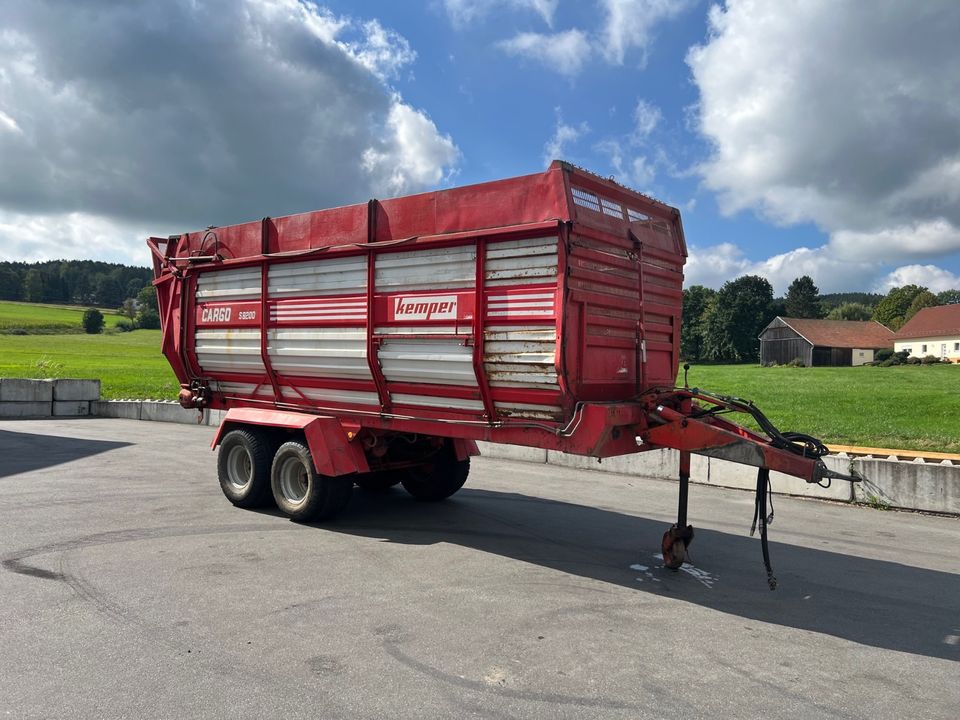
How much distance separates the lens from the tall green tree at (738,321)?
281 ft

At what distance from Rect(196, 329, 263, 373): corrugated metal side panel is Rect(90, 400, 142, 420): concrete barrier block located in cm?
1276

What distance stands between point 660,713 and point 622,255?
3857 mm

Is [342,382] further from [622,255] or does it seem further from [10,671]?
[10,671]

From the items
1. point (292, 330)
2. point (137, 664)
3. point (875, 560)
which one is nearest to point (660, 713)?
point (137, 664)

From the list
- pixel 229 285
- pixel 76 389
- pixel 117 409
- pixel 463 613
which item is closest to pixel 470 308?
pixel 463 613

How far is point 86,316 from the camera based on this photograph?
244 feet

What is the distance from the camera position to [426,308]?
650 cm

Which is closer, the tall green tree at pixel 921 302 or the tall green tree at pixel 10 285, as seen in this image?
the tall green tree at pixel 10 285

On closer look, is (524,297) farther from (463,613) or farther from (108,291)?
(108,291)

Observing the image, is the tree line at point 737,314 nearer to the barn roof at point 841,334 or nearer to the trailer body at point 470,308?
the barn roof at point 841,334

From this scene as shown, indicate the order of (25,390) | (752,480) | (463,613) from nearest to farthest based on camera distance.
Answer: (463,613) → (752,480) → (25,390)

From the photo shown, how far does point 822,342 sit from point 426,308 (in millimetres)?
70857

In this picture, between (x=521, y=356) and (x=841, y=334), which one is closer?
(x=521, y=356)

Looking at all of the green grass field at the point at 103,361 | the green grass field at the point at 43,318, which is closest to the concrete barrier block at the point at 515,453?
the green grass field at the point at 103,361
